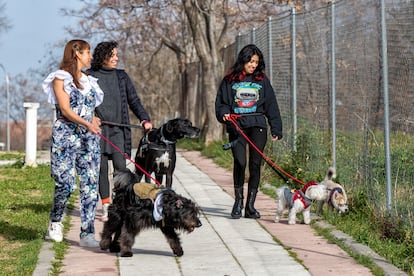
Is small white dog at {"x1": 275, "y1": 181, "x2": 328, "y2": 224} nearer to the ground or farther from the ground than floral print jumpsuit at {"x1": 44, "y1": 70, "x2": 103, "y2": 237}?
nearer to the ground

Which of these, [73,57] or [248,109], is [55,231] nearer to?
[73,57]

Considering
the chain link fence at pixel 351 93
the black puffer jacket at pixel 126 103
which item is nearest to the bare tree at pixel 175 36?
the chain link fence at pixel 351 93

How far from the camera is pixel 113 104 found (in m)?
9.70

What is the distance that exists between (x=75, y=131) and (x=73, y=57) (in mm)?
662

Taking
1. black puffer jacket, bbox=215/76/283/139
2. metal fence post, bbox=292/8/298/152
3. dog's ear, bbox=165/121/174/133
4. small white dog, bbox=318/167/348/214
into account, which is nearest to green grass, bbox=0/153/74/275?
dog's ear, bbox=165/121/174/133

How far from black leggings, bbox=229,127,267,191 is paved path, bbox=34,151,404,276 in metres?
0.44

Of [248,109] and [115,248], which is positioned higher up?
[248,109]

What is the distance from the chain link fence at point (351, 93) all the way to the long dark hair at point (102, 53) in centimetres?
280

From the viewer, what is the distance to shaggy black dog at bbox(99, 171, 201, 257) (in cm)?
762

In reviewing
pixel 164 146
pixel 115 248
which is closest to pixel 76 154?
pixel 115 248

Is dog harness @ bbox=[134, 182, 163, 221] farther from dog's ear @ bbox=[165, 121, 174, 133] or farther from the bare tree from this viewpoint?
the bare tree

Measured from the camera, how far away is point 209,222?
9.92 metres

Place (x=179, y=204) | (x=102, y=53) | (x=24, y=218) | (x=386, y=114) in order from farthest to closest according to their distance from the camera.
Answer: (x=24, y=218), (x=102, y=53), (x=386, y=114), (x=179, y=204)

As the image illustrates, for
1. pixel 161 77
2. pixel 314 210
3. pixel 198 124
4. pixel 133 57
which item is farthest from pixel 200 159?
pixel 161 77
